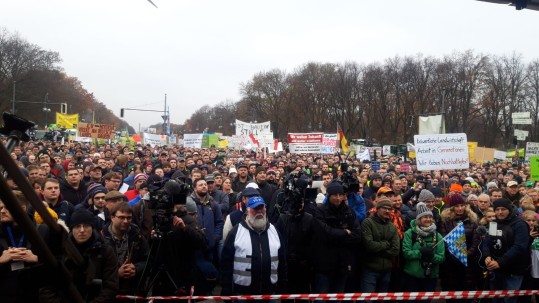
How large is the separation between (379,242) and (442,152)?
7.58 meters

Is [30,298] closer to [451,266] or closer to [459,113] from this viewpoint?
[451,266]

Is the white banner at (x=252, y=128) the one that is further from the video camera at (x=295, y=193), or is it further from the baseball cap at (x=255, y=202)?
the baseball cap at (x=255, y=202)

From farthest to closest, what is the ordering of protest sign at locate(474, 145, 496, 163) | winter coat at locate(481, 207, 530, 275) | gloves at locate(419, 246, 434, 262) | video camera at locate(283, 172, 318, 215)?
protest sign at locate(474, 145, 496, 163) → winter coat at locate(481, 207, 530, 275) → gloves at locate(419, 246, 434, 262) → video camera at locate(283, 172, 318, 215)

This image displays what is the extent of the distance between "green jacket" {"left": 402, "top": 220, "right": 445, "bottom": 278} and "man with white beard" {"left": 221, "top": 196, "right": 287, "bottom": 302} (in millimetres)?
1801

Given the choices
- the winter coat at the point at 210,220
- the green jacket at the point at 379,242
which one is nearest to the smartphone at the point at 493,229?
the green jacket at the point at 379,242

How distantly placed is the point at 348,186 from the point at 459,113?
59.2 m

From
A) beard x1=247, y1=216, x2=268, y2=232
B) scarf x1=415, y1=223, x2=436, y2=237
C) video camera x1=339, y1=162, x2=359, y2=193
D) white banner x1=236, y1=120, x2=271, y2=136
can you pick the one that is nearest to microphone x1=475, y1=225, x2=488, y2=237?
scarf x1=415, y1=223, x2=436, y2=237

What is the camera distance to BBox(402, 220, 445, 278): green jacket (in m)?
5.82

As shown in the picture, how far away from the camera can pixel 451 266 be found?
6.28 m

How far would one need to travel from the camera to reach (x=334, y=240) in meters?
5.57

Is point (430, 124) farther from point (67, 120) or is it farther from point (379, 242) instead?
point (67, 120)

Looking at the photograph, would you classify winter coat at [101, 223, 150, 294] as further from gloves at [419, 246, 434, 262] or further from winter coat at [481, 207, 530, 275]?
winter coat at [481, 207, 530, 275]


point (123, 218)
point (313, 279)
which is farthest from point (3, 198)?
point (313, 279)

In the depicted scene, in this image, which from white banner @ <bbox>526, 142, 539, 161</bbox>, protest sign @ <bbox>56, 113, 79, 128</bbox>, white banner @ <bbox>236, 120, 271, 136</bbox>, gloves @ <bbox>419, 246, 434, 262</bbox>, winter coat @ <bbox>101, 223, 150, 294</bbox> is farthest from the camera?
protest sign @ <bbox>56, 113, 79, 128</bbox>
